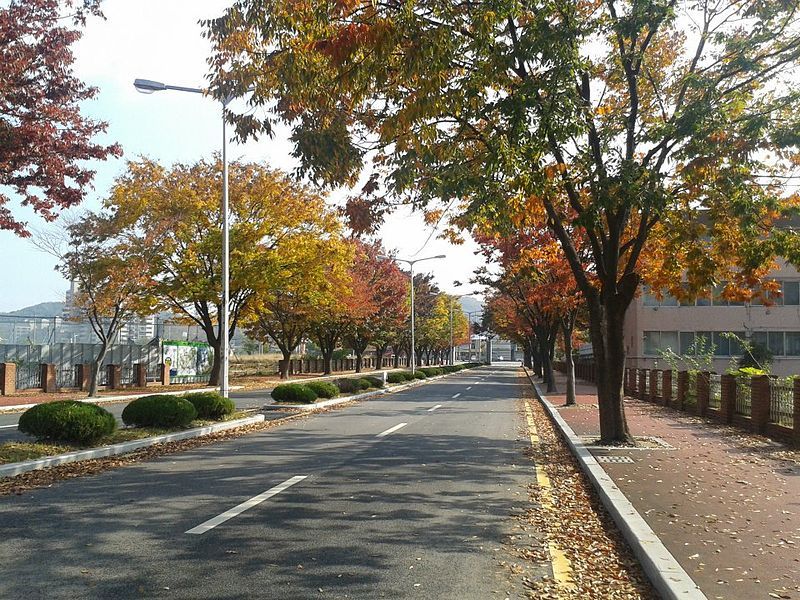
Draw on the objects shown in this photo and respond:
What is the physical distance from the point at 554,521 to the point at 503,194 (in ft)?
19.8

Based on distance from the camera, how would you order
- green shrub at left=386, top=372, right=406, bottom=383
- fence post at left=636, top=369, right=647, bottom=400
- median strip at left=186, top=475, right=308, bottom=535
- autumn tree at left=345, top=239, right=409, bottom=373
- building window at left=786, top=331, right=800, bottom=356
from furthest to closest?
autumn tree at left=345, top=239, right=409, bottom=373
building window at left=786, top=331, right=800, bottom=356
green shrub at left=386, top=372, right=406, bottom=383
fence post at left=636, top=369, right=647, bottom=400
median strip at left=186, top=475, right=308, bottom=535

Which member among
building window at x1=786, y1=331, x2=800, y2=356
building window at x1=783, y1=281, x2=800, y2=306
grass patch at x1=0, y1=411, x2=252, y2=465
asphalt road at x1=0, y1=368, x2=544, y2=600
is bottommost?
asphalt road at x1=0, y1=368, x2=544, y2=600

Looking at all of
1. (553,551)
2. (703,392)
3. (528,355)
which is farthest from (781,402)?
(528,355)

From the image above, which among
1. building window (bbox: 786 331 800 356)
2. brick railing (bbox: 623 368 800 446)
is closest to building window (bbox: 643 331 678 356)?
building window (bbox: 786 331 800 356)

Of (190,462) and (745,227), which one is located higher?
(745,227)

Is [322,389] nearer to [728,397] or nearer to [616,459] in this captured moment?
[728,397]

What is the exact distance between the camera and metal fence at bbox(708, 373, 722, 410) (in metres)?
18.0

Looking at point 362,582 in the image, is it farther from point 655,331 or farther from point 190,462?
point 655,331

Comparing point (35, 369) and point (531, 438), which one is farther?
point (35, 369)

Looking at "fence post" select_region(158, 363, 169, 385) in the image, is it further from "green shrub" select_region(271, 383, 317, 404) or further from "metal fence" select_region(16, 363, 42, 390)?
"green shrub" select_region(271, 383, 317, 404)

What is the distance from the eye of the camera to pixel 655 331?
43.8 m

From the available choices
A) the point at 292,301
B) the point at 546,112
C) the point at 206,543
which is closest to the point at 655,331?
the point at 292,301

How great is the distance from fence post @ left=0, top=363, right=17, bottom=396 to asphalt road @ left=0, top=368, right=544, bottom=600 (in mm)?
20709

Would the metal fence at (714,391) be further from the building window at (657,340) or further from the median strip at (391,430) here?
the building window at (657,340)
